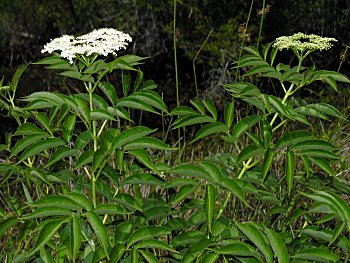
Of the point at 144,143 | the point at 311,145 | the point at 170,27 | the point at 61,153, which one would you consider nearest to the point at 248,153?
the point at 311,145

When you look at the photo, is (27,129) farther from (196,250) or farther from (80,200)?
(196,250)

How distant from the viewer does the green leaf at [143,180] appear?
2.03 metres

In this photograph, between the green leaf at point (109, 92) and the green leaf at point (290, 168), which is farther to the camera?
the green leaf at point (109, 92)

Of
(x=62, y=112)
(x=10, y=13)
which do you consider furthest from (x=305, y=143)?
(x=10, y=13)

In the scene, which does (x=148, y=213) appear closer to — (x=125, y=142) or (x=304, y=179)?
(x=125, y=142)

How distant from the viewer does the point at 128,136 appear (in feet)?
6.43

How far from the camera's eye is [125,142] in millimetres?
1952

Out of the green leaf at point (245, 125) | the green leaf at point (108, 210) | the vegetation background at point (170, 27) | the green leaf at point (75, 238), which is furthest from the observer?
the vegetation background at point (170, 27)

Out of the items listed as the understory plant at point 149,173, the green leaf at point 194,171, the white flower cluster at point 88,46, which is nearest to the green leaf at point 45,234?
the understory plant at point 149,173

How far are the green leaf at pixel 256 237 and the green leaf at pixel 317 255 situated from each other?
153mm

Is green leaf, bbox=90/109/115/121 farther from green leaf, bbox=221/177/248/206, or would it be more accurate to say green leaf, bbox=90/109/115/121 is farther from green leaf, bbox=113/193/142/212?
green leaf, bbox=221/177/248/206

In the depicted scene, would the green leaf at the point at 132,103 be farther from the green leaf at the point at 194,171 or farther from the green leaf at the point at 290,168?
the green leaf at the point at 290,168

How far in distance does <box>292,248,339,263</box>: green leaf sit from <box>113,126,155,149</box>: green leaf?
1.81ft

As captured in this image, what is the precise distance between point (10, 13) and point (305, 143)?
612 cm
